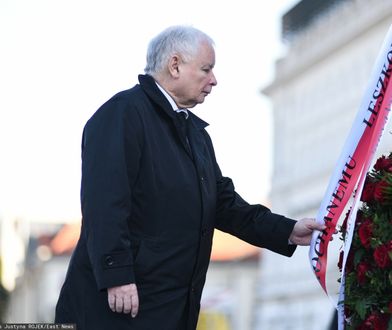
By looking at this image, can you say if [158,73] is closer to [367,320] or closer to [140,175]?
[140,175]

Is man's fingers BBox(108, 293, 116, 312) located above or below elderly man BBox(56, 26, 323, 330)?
below

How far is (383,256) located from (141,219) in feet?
3.01

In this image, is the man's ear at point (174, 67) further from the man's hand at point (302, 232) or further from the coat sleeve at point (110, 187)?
the man's hand at point (302, 232)

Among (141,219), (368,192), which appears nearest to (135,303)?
(141,219)

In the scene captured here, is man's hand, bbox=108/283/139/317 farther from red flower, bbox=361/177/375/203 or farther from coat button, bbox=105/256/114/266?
red flower, bbox=361/177/375/203

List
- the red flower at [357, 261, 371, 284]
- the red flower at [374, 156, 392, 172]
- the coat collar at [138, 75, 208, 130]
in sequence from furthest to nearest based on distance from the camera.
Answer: the coat collar at [138, 75, 208, 130]
the red flower at [374, 156, 392, 172]
the red flower at [357, 261, 371, 284]

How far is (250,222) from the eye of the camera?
5.30 metres

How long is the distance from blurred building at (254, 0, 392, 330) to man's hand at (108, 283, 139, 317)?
4788 centimetres

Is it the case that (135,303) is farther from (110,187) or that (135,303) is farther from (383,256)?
(383,256)

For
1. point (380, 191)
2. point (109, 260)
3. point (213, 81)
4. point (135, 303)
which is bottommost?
point (135, 303)

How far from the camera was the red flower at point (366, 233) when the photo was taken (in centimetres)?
445

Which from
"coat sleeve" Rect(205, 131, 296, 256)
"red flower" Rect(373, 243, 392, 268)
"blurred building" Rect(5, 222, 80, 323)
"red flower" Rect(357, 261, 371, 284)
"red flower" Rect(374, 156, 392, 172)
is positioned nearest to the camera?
"red flower" Rect(373, 243, 392, 268)

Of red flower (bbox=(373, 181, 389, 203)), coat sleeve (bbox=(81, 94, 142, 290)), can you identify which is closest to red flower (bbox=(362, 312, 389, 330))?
red flower (bbox=(373, 181, 389, 203))

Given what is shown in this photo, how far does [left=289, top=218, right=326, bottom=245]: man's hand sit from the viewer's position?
5051 mm
